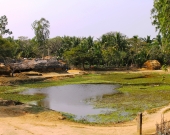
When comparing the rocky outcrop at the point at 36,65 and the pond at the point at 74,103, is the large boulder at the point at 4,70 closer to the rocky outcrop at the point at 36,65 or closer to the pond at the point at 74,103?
the rocky outcrop at the point at 36,65

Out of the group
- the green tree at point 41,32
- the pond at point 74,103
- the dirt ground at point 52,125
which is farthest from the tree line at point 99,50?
the dirt ground at point 52,125

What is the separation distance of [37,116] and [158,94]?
12277mm

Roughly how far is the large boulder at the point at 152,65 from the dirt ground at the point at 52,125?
1435 inches

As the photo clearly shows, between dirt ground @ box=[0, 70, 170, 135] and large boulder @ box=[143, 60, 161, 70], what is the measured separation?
3646 centimetres

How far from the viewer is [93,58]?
5012cm

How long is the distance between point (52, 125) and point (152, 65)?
41178 mm

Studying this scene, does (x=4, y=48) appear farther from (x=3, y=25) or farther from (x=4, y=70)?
(x=3, y=25)

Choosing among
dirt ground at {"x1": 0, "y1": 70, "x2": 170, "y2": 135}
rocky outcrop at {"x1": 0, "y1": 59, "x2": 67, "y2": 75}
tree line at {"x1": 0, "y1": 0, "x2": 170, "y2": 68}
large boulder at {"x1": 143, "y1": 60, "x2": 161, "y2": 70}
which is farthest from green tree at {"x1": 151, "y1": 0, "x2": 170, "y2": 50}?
large boulder at {"x1": 143, "y1": 60, "x2": 161, "y2": 70}

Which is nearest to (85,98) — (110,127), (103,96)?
(103,96)

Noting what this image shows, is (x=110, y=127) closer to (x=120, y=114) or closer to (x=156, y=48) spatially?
(x=120, y=114)

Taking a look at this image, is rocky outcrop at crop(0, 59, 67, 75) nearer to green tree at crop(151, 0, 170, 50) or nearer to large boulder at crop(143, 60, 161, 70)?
large boulder at crop(143, 60, 161, 70)

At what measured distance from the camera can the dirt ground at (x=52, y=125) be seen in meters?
11.7

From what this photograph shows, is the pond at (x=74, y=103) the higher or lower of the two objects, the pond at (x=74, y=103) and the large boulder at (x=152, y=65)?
the lower

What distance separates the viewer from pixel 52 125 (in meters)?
13.0
